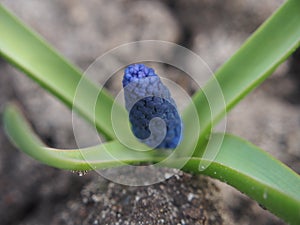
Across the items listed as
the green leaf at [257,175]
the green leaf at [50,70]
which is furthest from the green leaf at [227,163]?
the green leaf at [50,70]

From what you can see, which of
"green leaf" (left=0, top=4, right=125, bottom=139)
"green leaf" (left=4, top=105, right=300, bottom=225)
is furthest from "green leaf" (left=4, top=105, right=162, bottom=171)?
"green leaf" (left=0, top=4, right=125, bottom=139)

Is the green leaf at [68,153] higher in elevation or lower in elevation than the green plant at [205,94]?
lower

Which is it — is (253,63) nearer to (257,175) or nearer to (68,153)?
(257,175)

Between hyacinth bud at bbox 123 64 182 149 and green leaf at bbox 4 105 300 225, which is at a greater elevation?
hyacinth bud at bbox 123 64 182 149

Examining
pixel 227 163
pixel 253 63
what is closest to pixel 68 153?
pixel 227 163

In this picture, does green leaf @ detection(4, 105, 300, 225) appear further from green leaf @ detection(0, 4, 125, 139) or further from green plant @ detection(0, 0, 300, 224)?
green leaf @ detection(0, 4, 125, 139)

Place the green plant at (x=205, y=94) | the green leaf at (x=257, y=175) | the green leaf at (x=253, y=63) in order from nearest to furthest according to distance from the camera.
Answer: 1. the green leaf at (x=257, y=175)
2. the green plant at (x=205, y=94)
3. the green leaf at (x=253, y=63)

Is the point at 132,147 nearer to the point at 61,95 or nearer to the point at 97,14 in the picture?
the point at 61,95

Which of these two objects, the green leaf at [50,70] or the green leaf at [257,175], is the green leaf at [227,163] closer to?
the green leaf at [257,175]
